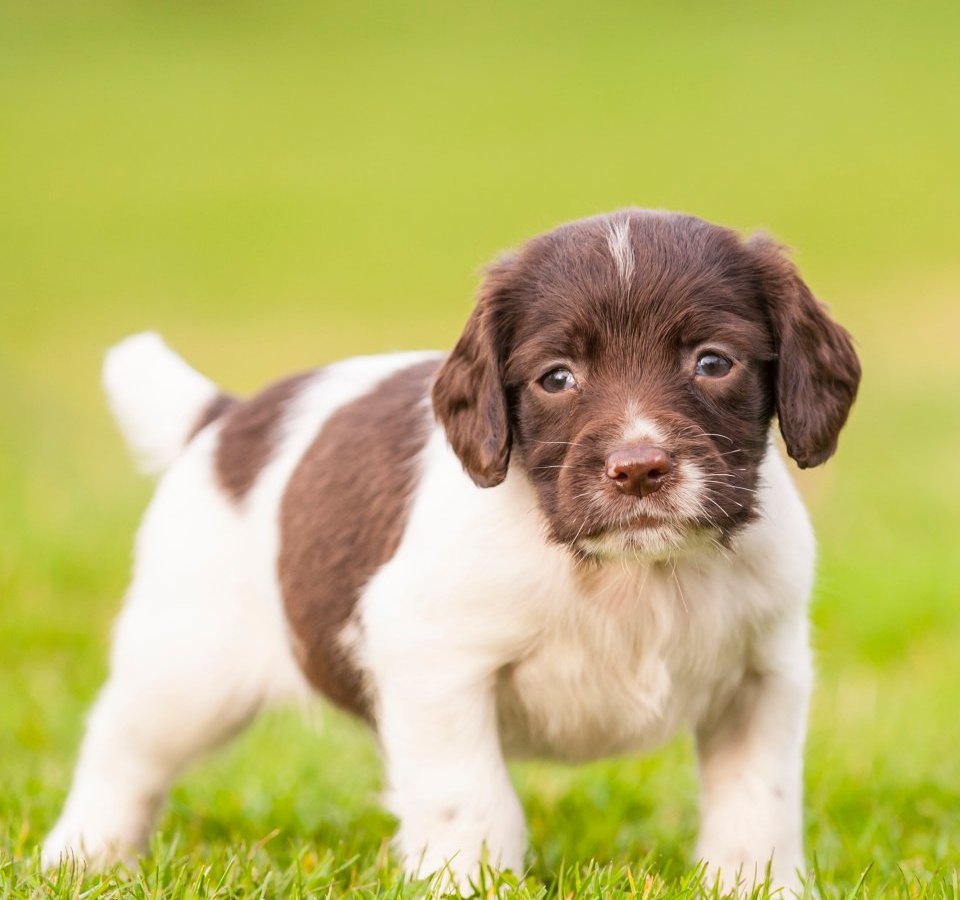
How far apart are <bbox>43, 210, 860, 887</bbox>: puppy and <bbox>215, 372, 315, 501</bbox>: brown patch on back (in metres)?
0.25

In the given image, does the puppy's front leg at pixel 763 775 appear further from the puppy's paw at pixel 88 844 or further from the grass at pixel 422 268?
the puppy's paw at pixel 88 844

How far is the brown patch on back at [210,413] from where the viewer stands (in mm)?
5730

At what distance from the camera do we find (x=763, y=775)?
452 cm

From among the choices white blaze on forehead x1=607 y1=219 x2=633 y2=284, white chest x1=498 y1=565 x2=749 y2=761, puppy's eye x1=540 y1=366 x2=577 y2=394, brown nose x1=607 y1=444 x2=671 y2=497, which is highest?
white blaze on forehead x1=607 y1=219 x2=633 y2=284

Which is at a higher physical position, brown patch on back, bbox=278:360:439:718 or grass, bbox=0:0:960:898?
brown patch on back, bbox=278:360:439:718

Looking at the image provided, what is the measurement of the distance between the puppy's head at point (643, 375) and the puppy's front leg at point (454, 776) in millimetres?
543

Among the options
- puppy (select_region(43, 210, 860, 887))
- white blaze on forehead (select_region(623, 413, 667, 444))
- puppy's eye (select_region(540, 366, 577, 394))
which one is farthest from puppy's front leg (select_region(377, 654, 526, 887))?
white blaze on forehead (select_region(623, 413, 667, 444))

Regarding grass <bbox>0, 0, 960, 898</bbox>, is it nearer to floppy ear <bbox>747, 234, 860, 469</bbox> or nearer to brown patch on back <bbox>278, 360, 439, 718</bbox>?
brown patch on back <bbox>278, 360, 439, 718</bbox>

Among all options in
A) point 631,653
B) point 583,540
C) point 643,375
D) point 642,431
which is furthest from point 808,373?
point 631,653

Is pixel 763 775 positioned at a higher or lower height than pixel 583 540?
lower

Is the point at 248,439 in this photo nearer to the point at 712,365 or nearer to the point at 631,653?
the point at 631,653

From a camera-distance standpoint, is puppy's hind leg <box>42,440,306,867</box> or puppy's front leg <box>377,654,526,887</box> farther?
puppy's hind leg <box>42,440,306,867</box>

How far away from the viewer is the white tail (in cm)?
580

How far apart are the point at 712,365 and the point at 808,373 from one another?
260mm
